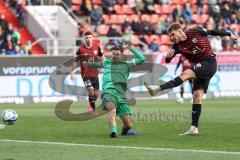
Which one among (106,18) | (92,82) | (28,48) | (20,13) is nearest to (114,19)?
(106,18)

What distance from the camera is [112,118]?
45.8ft

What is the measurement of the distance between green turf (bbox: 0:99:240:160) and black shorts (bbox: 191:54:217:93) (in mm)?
964

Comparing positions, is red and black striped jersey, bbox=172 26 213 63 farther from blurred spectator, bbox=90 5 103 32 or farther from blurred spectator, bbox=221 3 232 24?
blurred spectator, bbox=221 3 232 24

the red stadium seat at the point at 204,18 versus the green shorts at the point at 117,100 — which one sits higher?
the red stadium seat at the point at 204,18

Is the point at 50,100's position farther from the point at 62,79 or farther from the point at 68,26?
the point at 68,26

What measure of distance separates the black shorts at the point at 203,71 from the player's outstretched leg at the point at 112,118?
5.55 feet

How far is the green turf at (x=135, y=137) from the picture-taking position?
36.6ft

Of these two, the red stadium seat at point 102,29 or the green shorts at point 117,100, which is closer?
the green shorts at point 117,100

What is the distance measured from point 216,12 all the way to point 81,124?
947 inches

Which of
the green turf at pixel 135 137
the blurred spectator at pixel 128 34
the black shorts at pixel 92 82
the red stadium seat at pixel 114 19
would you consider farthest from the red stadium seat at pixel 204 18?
the black shorts at pixel 92 82

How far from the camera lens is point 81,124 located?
1755 cm

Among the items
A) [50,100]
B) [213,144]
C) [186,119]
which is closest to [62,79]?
[50,100]

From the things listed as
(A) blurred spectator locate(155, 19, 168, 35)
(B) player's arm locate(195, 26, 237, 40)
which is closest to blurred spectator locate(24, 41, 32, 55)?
(A) blurred spectator locate(155, 19, 168, 35)

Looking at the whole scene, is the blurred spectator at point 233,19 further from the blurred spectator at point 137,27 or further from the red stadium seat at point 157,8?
the blurred spectator at point 137,27
